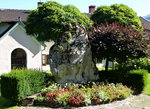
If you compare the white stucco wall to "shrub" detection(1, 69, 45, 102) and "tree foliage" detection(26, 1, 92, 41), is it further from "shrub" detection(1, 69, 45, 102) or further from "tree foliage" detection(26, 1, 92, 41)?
"shrub" detection(1, 69, 45, 102)

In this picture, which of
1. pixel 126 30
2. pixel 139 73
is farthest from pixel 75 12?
pixel 139 73

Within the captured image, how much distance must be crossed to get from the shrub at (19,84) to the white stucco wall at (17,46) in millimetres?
9726

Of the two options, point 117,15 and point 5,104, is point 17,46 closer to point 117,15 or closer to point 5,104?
point 117,15

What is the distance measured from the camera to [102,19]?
20.5 meters

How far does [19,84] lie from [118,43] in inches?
213

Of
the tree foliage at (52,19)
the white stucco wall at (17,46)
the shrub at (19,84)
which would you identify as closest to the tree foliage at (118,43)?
the shrub at (19,84)

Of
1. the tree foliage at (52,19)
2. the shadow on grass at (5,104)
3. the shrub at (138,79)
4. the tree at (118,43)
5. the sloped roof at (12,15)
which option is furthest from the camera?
the sloped roof at (12,15)

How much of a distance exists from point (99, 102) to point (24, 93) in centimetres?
310

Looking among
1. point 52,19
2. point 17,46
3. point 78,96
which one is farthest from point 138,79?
point 17,46

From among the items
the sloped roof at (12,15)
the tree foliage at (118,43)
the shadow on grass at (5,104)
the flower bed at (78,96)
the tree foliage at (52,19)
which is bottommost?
the shadow on grass at (5,104)

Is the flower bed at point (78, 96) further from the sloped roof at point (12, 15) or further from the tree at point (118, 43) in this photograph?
the sloped roof at point (12, 15)

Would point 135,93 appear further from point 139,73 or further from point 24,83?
point 24,83

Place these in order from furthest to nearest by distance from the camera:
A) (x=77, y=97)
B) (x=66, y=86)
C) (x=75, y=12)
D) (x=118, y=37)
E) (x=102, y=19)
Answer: (x=102, y=19) → (x=75, y=12) → (x=118, y=37) → (x=66, y=86) → (x=77, y=97)

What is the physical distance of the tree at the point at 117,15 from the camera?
2016 centimetres
